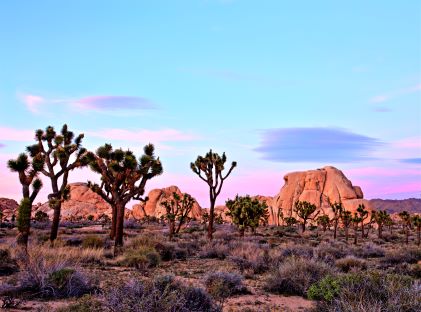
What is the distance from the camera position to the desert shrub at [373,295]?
6.18m

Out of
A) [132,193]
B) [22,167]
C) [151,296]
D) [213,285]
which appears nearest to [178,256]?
[132,193]

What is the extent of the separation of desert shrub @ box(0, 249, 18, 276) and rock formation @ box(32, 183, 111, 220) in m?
109

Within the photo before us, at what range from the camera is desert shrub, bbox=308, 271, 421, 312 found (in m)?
6.18

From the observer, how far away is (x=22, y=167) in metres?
21.6

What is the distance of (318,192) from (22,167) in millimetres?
97606

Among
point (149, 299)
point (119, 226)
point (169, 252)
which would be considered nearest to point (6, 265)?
point (169, 252)

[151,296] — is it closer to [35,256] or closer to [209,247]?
[35,256]

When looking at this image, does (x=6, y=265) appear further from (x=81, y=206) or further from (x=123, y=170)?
(x=81, y=206)

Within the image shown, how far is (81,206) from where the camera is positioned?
5167 inches

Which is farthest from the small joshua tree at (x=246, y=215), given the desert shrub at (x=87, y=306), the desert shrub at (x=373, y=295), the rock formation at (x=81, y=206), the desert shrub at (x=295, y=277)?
the rock formation at (x=81, y=206)

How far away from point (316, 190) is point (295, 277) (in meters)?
104

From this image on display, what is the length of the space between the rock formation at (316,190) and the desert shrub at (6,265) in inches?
3693

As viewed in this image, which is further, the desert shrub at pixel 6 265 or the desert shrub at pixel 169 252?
the desert shrub at pixel 169 252

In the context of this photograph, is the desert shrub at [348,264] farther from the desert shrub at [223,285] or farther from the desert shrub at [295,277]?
the desert shrub at [223,285]
